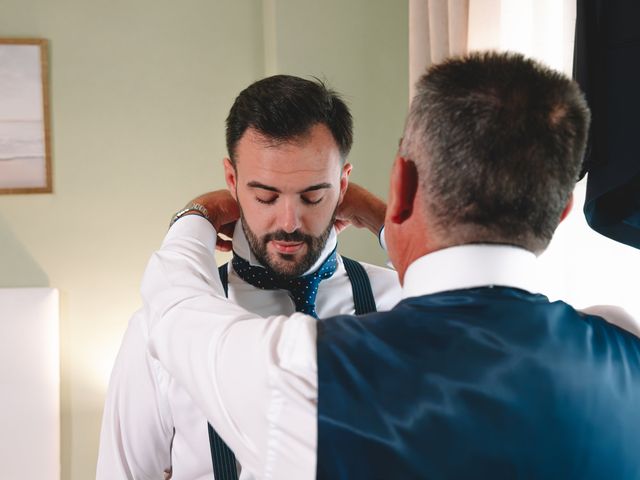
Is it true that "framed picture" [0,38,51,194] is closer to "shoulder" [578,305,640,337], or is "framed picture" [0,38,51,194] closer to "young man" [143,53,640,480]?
"young man" [143,53,640,480]

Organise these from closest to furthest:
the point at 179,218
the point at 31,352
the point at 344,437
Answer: the point at 344,437
the point at 179,218
the point at 31,352

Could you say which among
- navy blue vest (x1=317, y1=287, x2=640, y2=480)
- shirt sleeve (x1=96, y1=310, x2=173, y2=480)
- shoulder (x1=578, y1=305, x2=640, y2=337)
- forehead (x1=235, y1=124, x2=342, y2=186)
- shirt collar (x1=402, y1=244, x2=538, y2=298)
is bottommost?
shirt sleeve (x1=96, y1=310, x2=173, y2=480)

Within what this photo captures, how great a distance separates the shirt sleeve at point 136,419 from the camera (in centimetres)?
142

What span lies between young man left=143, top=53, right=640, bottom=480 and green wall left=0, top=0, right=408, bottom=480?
7.20ft

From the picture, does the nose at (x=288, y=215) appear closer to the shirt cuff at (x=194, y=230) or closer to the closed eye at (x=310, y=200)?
the closed eye at (x=310, y=200)

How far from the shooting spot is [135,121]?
3.12 meters

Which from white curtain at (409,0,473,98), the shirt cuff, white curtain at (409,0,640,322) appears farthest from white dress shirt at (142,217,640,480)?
white curtain at (409,0,473,98)

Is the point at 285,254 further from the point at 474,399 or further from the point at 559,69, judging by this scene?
the point at 559,69

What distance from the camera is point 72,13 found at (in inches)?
119

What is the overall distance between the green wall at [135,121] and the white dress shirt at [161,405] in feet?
5.40

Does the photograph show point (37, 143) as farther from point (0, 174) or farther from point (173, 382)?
point (173, 382)

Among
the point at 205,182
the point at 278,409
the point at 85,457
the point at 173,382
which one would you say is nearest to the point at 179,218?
the point at 173,382

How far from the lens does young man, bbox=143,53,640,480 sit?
0.83m

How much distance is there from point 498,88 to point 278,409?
0.44m
